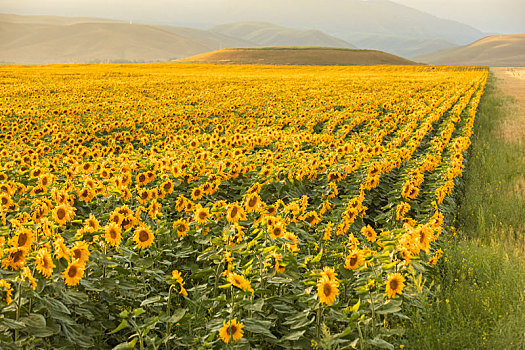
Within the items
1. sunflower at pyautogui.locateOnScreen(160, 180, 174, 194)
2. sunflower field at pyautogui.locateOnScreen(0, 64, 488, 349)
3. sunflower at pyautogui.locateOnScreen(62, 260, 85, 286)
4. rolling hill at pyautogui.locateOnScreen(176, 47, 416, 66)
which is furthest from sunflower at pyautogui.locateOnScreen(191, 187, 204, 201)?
rolling hill at pyautogui.locateOnScreen(176, 47, 416, 66)

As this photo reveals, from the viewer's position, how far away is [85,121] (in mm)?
13539

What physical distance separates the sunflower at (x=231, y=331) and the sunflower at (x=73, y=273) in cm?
102

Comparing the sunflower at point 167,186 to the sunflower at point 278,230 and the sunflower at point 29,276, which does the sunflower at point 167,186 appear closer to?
the sunflower at point 278,230

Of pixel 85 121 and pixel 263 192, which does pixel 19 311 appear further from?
pixel 85 121

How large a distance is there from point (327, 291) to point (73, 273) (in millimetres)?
1702

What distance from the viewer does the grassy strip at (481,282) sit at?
3297mm

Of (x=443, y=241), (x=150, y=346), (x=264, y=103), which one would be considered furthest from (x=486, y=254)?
(x=264, y=103)

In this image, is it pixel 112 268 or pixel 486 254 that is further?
pixel 486 254

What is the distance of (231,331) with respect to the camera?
270 cm

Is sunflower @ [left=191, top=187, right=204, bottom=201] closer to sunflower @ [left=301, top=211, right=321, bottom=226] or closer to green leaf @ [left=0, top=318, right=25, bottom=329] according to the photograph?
sunflower @ [left=301, top=211, right=321, bottom=226]

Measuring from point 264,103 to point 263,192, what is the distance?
1297cm

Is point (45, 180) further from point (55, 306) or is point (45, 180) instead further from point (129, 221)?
point (55, 306)

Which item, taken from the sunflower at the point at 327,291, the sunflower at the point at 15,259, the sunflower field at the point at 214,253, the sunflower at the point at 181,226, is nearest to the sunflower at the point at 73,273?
the sunflower field at the point at 214,253

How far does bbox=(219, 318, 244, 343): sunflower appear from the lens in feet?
8.77
